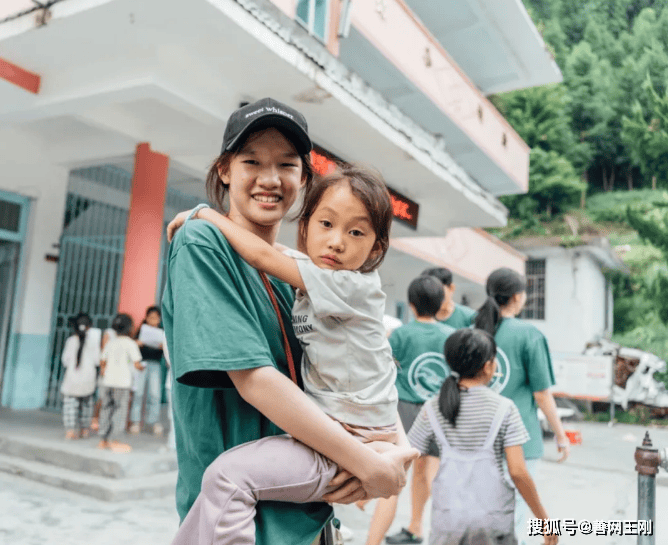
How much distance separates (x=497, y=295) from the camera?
377cm

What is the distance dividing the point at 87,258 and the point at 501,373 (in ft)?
22.5

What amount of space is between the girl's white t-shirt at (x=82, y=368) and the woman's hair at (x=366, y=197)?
18.3ft

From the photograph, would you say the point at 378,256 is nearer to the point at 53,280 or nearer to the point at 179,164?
the point at 179,164

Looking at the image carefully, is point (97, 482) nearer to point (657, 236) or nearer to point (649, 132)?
point (657, 236)

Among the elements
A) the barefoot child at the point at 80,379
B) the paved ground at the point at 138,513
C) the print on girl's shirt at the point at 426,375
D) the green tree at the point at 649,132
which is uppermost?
the green tree at the point at 649,132

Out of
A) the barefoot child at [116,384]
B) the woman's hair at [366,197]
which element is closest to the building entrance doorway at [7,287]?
the barefoot child at [116,384]

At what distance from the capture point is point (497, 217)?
10.4 meters

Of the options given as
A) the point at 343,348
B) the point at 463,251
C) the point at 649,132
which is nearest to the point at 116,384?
the point at 343,348

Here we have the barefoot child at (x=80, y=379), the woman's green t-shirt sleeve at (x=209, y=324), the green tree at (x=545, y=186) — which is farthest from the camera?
the green tree at (x=545, y=186)

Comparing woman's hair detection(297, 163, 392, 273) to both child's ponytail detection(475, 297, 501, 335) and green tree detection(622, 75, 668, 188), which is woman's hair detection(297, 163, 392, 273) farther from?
green tree detection(622, 75, 668, 188)

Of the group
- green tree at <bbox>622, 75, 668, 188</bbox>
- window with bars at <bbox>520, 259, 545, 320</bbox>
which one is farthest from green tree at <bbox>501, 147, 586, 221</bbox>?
window with bars at <bbox>520, 259, 545, 320</bbox>

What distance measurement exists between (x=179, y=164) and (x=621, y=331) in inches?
817

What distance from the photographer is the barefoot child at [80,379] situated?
20.5 feet

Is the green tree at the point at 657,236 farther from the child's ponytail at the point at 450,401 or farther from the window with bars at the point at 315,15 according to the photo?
the child's ponytail at the point at 450,401
